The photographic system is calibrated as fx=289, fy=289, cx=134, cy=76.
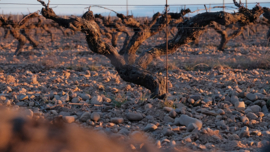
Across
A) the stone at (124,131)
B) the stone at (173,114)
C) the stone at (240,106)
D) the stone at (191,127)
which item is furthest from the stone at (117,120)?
the stone at (240,106)

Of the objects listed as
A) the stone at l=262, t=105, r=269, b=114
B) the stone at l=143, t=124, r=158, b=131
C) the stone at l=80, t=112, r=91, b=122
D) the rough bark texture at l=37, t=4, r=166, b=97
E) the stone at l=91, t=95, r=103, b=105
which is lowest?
the stone at l=262, t=105, r=269, b=114

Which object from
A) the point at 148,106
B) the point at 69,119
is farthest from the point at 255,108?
the point at 69,119

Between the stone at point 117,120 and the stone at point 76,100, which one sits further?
the stone at point 76,100

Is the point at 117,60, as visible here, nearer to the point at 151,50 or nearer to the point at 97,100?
the point at 151,50

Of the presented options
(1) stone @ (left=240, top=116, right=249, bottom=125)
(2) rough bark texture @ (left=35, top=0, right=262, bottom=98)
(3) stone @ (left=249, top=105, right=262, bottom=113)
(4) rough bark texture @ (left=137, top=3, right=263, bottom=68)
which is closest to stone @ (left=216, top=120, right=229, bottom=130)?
(1) stone @ (left=240, top=116, right=249, bottom=125)

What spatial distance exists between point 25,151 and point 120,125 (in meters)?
2.85

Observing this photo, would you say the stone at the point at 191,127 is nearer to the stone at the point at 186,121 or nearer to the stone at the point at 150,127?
the stone at the point at 186,121

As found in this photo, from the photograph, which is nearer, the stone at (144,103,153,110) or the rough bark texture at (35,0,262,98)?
the stone at (144,103,153,110)

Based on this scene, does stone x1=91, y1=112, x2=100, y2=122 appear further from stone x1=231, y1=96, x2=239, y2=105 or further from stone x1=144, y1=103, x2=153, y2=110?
stone x1=231, y1=96, x2=239, y2=105

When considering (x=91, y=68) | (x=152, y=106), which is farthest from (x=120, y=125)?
(x=91, y=68)

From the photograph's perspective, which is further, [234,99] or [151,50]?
[151,50]

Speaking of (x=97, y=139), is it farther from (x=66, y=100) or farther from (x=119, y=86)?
(x=119, y=86)

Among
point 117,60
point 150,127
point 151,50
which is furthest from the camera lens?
point 151,50

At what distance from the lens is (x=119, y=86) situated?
6.41m
